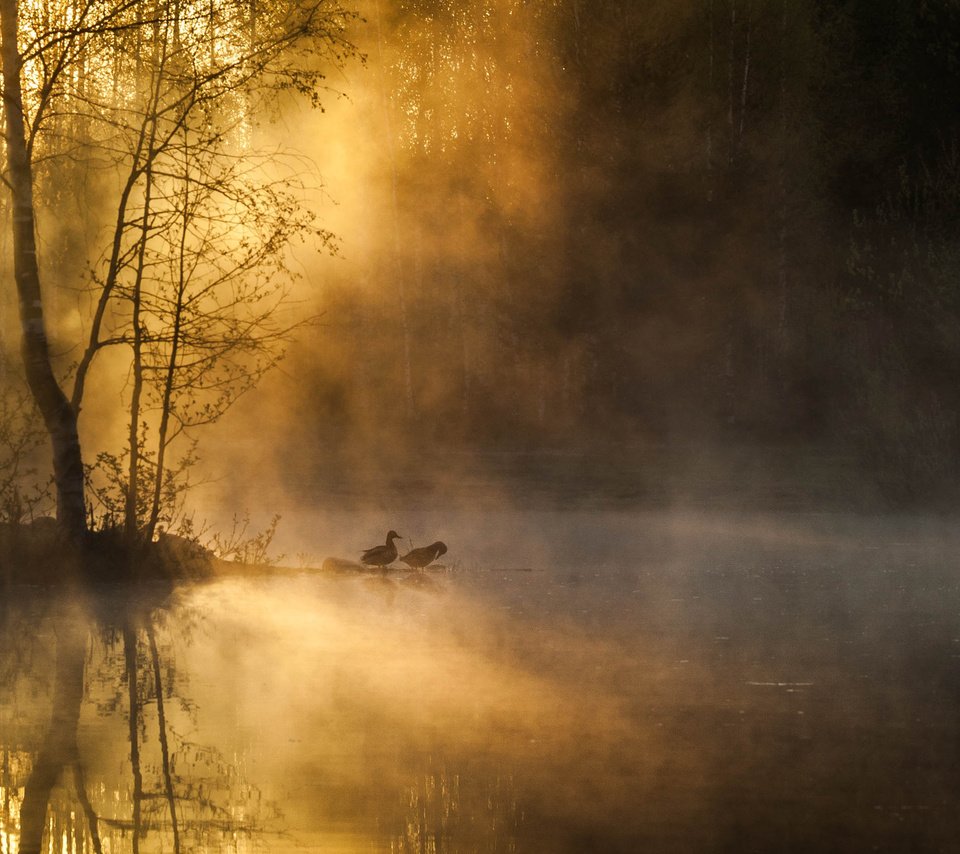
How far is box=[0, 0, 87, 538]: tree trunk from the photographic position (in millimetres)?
13711

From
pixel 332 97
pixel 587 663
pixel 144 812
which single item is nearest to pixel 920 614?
pixel 587 663

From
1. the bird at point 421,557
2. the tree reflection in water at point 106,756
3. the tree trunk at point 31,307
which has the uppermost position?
Answer: the tree trunk at point 31,307

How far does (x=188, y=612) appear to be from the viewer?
41.6 feet

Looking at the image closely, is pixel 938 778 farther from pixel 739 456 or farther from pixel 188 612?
pixel 739 456

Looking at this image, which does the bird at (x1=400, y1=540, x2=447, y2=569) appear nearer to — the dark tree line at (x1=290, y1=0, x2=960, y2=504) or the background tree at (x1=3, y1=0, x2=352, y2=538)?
the background tree at (x1=3, y1=0, x2=352, y2=538)

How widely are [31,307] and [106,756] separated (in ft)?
24.6

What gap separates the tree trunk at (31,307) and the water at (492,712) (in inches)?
46.1

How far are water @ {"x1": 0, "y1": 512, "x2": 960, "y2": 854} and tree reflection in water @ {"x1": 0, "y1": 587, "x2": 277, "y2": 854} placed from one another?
0.07ft

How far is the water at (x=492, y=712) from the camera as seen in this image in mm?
6449

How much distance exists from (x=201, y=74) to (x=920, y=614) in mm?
7655

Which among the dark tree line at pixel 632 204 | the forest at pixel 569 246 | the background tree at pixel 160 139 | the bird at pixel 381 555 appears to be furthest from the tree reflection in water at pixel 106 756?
the dark tree line at pixel 632 204

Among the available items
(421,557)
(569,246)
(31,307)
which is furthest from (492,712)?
(569,246)

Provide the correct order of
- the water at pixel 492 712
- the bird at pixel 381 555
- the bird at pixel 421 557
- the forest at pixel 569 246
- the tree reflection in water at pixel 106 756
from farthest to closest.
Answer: the forest at pixel 569 246
the bird at pixel 381 555
the bird at pixel 421 557
the water at pixel 492 712
the tree reflection in water at pixel 106 756

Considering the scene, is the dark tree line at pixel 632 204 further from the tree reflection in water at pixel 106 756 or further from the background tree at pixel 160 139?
the tree reflection in water at pixel 106 756
